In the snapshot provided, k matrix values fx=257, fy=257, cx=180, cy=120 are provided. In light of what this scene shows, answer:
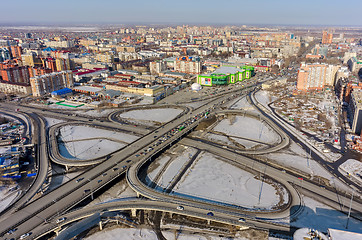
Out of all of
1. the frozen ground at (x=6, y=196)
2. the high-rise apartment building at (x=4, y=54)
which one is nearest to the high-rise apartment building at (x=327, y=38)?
the high-rise apartment building at (x=4, y=54)

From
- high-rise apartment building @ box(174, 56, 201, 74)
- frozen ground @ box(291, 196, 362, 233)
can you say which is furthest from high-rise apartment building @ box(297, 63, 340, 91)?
frozen ground @ box(291, 196, 362, 233)

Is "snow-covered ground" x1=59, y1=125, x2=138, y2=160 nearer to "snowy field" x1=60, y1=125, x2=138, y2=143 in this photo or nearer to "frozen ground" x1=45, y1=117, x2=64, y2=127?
"snowy field" x1=60, y1=125, x2=138, y2=143

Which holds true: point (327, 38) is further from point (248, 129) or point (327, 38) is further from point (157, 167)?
point (157, 167)

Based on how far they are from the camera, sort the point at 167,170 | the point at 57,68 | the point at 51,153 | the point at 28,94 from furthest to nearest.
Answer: the point at 57,68, the point at 28,94, the point at 51,153, the point at 167,170

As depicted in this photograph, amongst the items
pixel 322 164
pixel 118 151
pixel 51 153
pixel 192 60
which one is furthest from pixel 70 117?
pixel 192 60

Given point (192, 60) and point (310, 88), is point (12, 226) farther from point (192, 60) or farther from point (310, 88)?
point (192, 60)

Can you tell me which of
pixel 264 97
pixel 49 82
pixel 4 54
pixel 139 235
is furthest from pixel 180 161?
pixel 4 54

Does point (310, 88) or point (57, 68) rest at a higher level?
point (57, 68)

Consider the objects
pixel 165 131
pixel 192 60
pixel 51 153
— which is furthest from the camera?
pixel 192 60
